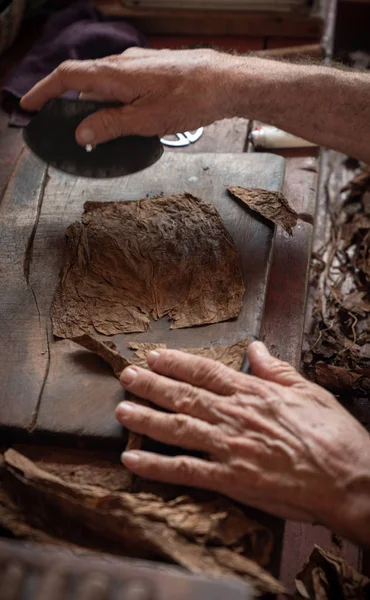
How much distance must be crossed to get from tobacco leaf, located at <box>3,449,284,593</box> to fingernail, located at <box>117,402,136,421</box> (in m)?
0.16

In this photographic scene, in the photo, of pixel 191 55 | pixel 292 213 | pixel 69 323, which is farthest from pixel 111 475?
pixel 191 55

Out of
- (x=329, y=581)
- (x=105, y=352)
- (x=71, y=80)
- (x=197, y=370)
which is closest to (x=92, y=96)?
(x=71, y=80)

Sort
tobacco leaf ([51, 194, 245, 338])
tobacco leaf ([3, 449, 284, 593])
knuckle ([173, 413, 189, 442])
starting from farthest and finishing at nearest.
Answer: tobacco leaf ([51, 194, 245, 338])
knuckle ([173, 413, 189, 442])
tobacco leaf ([3, 449, 284, 593])

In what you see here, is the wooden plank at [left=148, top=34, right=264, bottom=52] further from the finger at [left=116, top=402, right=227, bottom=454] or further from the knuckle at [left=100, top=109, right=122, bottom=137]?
the finger at [left=116, top=402, right=227, bottom=454]

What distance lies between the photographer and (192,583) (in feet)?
3.49

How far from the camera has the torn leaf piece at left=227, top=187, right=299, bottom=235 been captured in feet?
6.07

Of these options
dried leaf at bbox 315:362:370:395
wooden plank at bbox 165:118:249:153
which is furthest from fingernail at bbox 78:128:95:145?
dried leaf at bbox 315:362:370:395

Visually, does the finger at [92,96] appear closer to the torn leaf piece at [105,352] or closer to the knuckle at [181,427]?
the torn leaf piece at [105,352]

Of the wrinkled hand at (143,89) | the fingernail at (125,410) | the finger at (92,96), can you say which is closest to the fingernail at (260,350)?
the fingernail at (125,410)

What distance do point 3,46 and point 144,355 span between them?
1618mm

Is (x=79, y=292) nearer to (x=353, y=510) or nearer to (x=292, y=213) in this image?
(x=292, y=213)

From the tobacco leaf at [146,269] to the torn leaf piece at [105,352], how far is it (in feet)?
0.22

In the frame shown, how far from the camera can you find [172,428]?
136 cm

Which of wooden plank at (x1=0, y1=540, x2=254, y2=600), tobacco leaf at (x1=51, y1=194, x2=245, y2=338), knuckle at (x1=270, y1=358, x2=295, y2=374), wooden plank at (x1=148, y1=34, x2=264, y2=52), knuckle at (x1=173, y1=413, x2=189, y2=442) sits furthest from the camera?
wooden plank at (x1=148, y1=34, x2=264, y2=52)
